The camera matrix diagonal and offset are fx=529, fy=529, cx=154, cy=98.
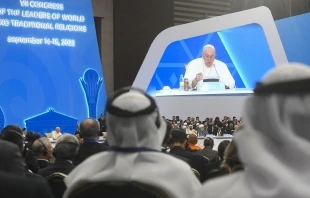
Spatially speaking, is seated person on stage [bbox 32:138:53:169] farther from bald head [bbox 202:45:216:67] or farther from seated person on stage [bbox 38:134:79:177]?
bald head [bbox 202:45:216:67]

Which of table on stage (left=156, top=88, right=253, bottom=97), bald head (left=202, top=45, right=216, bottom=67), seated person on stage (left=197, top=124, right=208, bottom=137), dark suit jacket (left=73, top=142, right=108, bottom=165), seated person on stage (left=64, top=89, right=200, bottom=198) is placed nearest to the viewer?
seated person on stage (left=64, top=89, right=200, bottom=198)

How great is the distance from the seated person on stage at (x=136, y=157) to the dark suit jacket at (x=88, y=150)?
5.63ft

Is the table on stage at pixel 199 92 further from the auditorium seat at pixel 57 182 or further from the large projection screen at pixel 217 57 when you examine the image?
the auditorium seat at pixel 57 182

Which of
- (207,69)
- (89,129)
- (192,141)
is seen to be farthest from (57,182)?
(207,69)

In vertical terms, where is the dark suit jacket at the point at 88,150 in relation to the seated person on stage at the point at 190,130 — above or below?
above

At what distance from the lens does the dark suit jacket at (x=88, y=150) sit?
3.53 meters

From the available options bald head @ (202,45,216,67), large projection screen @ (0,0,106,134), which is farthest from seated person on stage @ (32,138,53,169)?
bald head @ (202,45,216,67)

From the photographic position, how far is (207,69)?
1855 centimetres

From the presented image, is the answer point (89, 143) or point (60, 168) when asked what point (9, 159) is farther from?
point (89, 143)

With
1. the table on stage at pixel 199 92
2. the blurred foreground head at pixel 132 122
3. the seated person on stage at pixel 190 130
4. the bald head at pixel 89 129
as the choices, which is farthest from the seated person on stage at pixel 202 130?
the blurred foreground head at pixel 132 122

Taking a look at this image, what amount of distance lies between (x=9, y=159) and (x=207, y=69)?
17.0 m

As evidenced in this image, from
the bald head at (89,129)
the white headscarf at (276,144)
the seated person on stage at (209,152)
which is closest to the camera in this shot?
the white headscarf at (276,144)

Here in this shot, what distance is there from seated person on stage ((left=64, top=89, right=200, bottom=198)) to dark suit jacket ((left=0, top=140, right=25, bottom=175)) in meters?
0.20

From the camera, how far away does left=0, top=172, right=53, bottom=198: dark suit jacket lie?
1.41m
